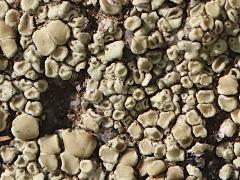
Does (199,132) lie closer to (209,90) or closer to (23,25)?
(209,90)

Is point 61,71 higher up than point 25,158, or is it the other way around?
point 61,71

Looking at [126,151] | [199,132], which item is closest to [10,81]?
[126,151]

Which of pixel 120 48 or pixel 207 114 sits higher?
pixel 120 48

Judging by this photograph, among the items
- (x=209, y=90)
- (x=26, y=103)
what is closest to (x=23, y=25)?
(x=26, y=103)

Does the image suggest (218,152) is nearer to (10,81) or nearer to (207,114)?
(207,114)

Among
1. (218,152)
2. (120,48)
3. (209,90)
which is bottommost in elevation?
(218,152)
